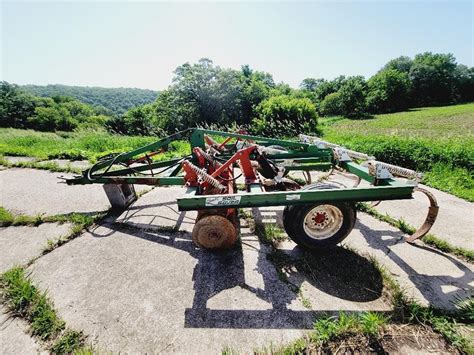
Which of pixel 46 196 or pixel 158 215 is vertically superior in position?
pixel 158 215

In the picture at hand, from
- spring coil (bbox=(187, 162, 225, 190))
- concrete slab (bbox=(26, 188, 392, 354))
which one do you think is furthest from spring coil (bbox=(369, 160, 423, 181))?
spring coil (bbox=(187, 162, 225, 190))

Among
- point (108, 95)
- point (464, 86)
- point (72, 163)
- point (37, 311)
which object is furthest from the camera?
point (108, 95)

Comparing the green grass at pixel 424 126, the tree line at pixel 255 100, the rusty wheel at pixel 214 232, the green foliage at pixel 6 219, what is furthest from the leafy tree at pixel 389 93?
the green foliage at pixel 6 219

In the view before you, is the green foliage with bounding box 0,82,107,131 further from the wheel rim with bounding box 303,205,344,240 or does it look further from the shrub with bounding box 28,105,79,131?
the wheel rim with bounding box 303,205,344,240

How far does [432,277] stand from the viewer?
9.07 feet

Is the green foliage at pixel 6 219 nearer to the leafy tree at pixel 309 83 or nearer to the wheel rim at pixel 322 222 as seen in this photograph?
the wheel rim at pixel 322 222

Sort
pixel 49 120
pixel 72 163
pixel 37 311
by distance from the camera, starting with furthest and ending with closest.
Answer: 1. pixel 49 120
2. pixel 72 163
3. pixel 37 311

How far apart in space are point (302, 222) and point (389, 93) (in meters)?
66.1

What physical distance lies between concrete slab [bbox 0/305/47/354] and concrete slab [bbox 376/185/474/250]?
504 centimetres

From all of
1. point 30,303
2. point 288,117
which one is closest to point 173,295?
point 30,303

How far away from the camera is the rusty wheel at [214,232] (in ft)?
9.52

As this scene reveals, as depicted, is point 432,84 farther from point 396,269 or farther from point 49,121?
point 49,121

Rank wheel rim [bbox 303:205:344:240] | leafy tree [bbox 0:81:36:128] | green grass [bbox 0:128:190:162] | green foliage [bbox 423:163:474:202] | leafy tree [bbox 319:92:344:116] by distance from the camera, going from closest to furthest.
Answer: wheel rim [bbox 303:205:344:240] → green foliage [bbox 423:163:474:202] → green grass [bbox 0:128:190:162] → leafy tree [bbox 0:81:36:128] → leafy tree [bbox 319:92:344:116]

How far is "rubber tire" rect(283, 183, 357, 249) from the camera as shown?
293 cm
